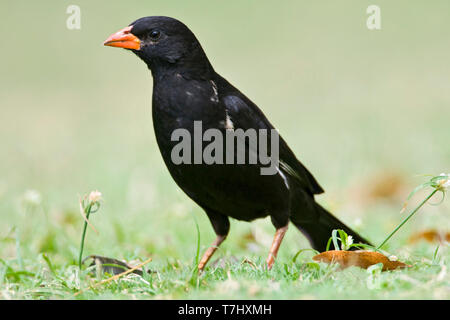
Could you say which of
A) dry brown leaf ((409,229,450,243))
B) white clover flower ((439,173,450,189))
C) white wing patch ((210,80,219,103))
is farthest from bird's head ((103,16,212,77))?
dry brown leaf ((409,229,450,243))

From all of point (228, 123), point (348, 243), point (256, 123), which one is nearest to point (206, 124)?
point (228, 123)

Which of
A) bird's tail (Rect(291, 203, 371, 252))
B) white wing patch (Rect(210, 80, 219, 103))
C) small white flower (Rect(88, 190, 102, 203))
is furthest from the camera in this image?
bird's tail (Rect(291, 203, 371, 252))

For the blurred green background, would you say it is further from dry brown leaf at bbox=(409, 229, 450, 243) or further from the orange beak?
the orange beak

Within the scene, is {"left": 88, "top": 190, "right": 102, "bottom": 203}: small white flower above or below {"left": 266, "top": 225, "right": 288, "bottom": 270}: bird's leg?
above

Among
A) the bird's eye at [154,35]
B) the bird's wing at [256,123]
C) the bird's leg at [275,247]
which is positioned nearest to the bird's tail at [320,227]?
the bird's wing at [256,123]

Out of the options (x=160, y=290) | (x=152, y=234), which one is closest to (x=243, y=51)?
(x=152, y=234)
